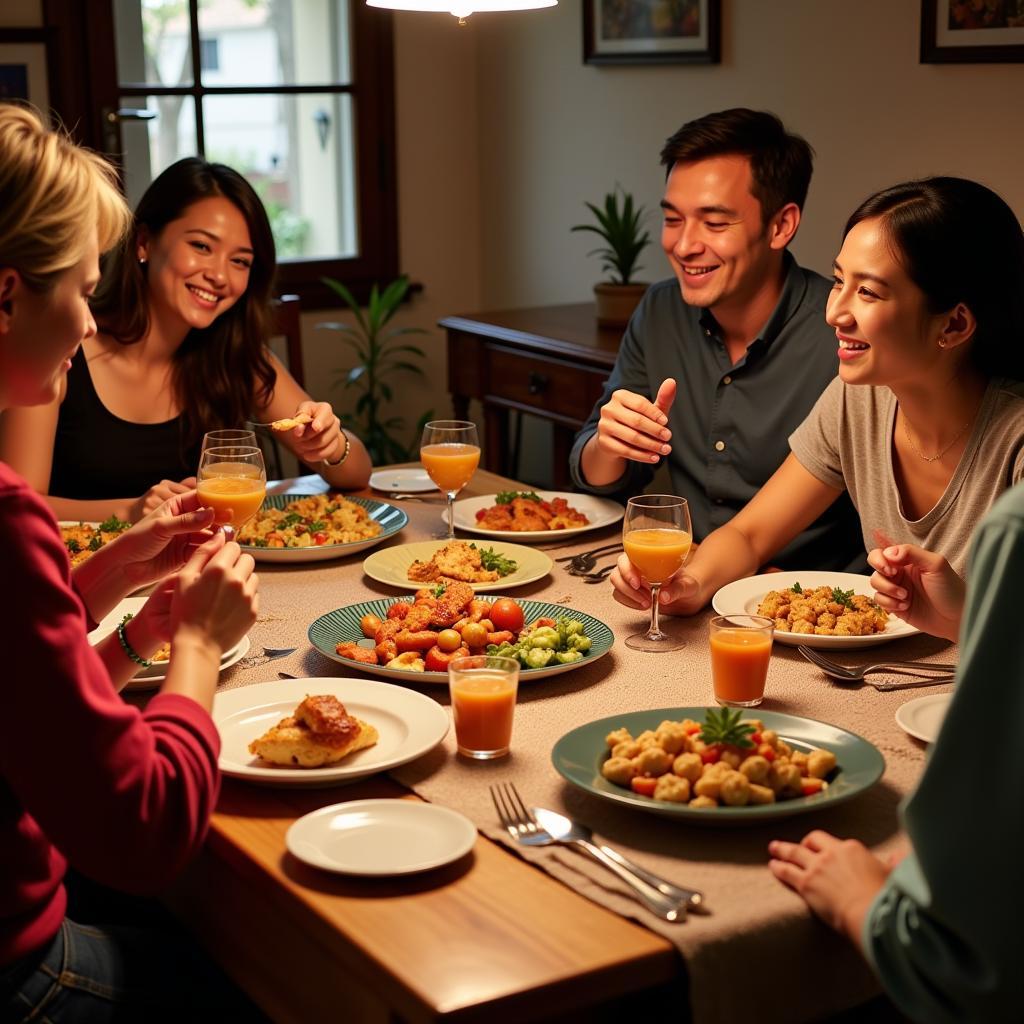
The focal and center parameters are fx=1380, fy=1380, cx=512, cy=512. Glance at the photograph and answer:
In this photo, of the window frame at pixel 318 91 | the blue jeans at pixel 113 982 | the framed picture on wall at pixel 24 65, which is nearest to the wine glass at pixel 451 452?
the blue jeans at pixel 113 982

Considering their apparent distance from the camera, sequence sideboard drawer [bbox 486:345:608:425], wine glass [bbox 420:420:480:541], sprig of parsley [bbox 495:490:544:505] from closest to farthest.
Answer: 1. wine glass [bbox 420:420:480:541]
2. sprig of parsley [bbox 495:490:544:505]
3. sideboard drawer [bbox 486:345:608:425]

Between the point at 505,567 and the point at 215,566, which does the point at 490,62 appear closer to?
the point at 505,567

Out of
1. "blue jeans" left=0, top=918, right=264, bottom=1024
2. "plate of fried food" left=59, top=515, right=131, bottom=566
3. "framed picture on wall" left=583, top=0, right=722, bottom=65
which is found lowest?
"blue jeans" left=0, top=918, right=264, bottom=1024

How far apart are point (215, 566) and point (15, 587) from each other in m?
0.28

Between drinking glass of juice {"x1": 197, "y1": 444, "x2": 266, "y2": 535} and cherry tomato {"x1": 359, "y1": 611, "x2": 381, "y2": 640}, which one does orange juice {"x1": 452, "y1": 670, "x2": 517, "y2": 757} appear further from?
drinking glass of juice {"x1": 197, "y1": 444, "x2": 266, "y2": 535}

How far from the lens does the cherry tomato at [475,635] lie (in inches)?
69.4

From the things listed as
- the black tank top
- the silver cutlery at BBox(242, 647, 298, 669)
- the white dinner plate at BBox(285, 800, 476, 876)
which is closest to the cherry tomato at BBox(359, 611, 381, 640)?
the silver cutlery at BBox(242, 647, 298, 669)

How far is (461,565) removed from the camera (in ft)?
6.99

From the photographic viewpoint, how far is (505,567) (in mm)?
2154

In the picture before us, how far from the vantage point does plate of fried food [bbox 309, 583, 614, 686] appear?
1709mm

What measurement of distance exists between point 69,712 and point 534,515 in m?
1.34

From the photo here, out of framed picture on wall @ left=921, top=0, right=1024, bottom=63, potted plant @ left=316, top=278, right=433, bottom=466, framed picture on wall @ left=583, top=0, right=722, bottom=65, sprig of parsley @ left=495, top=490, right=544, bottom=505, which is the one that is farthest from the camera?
potted plant @ left=316, top=278, right=433, bottom=466

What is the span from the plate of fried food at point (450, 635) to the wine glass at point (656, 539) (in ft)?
0.34

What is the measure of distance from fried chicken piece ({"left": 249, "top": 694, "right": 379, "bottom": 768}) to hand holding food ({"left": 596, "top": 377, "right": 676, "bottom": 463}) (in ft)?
3.17
